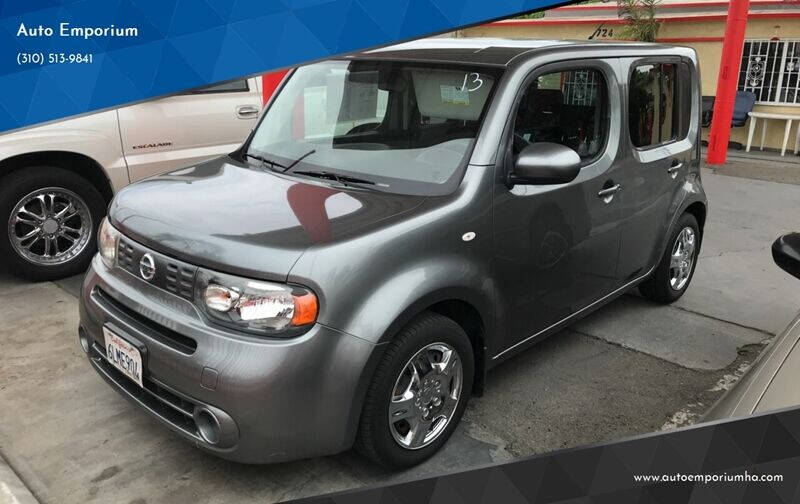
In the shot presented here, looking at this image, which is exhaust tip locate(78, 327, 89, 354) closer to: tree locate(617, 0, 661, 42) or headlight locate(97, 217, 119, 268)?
headlight locate(97, 217, 119, 268)

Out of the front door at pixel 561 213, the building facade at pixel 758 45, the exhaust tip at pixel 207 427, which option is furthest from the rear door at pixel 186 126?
the building facade at pixel 758 45

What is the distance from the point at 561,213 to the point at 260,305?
1.71 metres

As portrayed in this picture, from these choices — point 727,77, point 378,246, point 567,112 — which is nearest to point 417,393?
point 378,246

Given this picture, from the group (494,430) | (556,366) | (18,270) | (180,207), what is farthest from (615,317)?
(18,270)

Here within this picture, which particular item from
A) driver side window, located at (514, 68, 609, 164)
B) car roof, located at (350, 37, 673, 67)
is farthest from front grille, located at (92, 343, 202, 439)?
car roof, located at (350, 37, 673, 67)

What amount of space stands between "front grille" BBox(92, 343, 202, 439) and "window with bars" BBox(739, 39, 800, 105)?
14.4m

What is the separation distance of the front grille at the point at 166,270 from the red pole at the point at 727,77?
35.7 feet

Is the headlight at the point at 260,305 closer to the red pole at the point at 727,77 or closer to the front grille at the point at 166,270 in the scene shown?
the front grille at the point at 166,270

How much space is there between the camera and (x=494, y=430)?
128 inches

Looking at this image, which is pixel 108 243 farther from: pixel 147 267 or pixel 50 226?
pixel 50 226

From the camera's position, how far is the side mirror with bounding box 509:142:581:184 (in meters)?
2.93

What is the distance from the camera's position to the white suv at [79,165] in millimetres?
4746

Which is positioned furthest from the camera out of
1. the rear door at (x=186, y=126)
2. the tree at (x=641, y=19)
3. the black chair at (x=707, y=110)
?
the tree at (x=641, y=19)

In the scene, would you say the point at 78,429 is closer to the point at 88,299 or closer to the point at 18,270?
the point at 88,299
